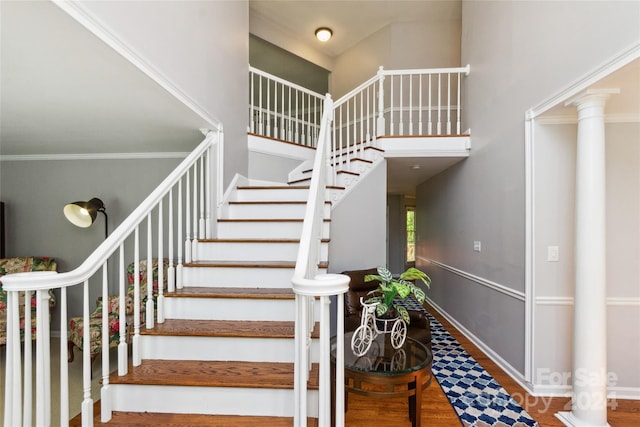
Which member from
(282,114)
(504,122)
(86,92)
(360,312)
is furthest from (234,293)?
(282,114)

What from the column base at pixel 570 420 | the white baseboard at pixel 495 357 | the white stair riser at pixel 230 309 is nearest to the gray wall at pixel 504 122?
the white baseboard at pixel 495 357

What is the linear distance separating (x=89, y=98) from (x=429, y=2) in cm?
450

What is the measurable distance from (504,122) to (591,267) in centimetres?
139

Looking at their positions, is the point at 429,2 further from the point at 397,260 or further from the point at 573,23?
the point at 397,260

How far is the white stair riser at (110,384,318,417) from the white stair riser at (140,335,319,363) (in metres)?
0.22

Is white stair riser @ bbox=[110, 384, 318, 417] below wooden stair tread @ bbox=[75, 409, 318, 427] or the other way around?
the other way around

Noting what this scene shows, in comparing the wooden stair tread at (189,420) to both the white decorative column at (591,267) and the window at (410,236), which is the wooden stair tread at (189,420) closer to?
the white decorative column at (591,267)

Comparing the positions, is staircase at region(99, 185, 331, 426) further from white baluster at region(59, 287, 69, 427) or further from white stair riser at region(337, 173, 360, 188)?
white stair riser at region(337, 173, 360, 188)

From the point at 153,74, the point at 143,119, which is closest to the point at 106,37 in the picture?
the point at 153,74

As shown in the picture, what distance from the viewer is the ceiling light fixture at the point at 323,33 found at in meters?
4.81

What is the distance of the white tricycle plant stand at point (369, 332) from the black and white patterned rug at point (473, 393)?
0.70 m

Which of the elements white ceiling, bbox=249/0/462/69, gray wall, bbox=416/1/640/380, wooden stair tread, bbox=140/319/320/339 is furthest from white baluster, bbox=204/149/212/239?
white ceiling, bbox=249/0/462/69

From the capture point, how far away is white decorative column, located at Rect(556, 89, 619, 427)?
1.85m

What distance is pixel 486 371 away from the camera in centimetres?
259
